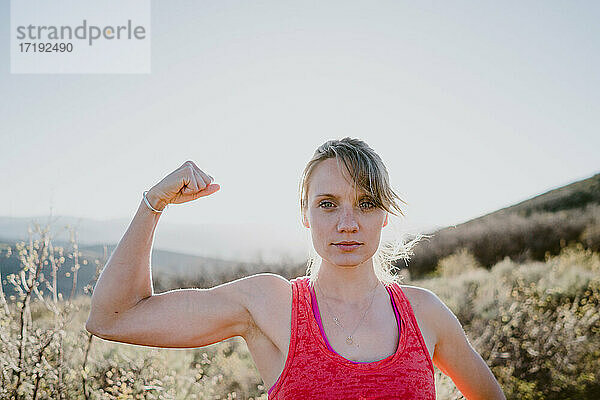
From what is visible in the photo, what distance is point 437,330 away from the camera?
2100mm

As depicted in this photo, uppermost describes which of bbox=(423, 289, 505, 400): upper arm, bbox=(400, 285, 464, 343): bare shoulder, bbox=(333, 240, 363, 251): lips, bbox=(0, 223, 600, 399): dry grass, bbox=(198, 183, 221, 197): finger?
bbox=(198, 183, 221, 197): finger

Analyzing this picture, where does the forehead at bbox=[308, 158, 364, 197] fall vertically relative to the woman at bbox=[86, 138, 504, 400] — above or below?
above

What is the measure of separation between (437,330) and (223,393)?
354cm

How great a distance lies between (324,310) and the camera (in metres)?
2.03

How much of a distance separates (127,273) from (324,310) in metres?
0.74

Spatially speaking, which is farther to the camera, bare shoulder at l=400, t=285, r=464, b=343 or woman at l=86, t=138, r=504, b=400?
bare shoulder at l=400, t=285, r=464, b=343

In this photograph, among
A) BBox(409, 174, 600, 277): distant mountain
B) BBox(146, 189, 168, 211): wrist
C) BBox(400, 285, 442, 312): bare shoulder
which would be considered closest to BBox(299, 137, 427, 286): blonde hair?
BBox(400, 285, 442, 312): bare shoulder

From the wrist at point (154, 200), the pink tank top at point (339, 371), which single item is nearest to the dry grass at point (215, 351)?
the pink tank top at point (339, 371)

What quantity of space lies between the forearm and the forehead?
0.62 m

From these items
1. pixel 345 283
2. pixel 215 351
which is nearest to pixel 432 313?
pixel 345 283

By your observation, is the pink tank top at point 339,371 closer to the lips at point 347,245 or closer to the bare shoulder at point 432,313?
the bare shoulder at point 432,313

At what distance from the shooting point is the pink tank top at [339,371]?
1810mm

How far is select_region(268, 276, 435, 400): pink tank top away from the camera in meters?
1.81

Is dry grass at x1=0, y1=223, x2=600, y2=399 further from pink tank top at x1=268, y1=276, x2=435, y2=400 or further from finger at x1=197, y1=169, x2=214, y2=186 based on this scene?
finger at x1=197, y1=169, x2=214, y2=186
